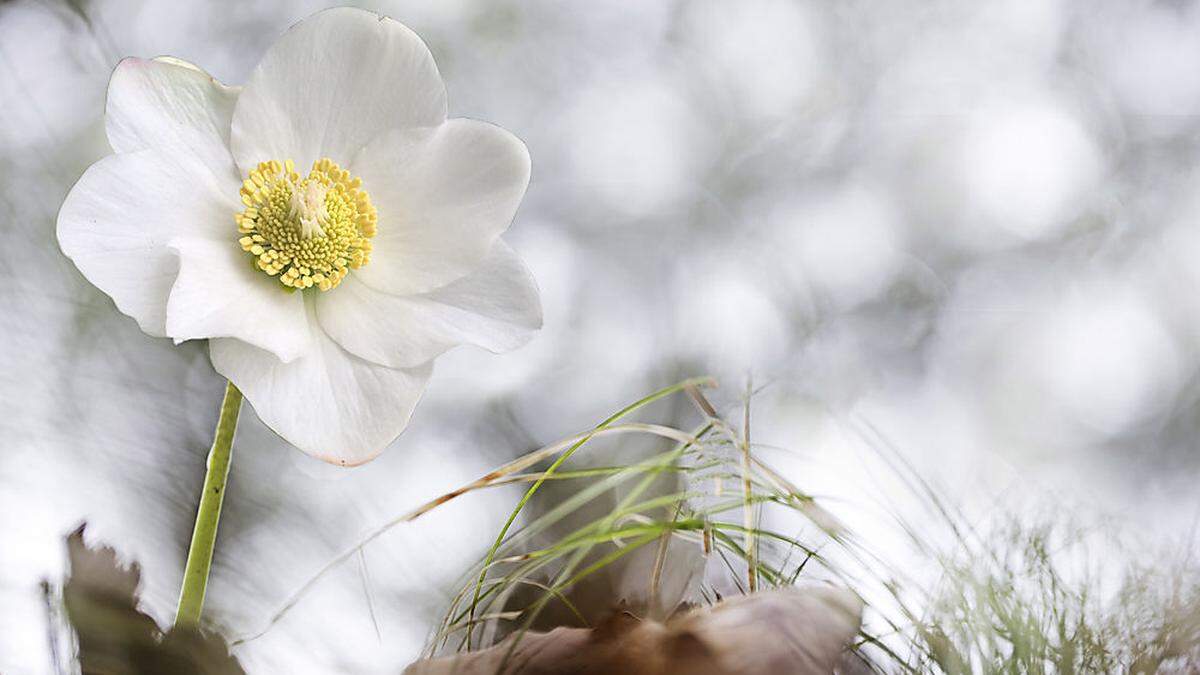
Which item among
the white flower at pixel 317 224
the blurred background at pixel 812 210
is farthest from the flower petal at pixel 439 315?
the blurred background at pixel 812 210

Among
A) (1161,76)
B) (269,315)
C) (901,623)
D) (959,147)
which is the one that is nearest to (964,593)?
(901,623)

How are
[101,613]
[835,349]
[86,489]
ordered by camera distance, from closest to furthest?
1. [101,613]
2. [86,489]
3. [835,349]

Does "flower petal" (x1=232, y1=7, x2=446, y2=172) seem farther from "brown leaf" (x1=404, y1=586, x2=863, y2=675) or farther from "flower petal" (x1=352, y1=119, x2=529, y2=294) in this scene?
"brown leaf" (x1=404, y1=586, x2=863, y2=675)

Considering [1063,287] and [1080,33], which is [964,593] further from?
[1080,33]

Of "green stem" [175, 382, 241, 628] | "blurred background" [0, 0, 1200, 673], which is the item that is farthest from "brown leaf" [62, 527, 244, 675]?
"blurred background" [0, 0, 1200, 673]

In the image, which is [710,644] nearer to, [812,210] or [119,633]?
[119,633]

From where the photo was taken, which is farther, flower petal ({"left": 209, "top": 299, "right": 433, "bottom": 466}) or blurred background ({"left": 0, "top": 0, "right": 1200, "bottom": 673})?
blurred background ({"left": 0, "top": 0, "right": 1200, "bottom": 673})

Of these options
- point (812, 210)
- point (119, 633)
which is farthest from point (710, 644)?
point (812, 210)
